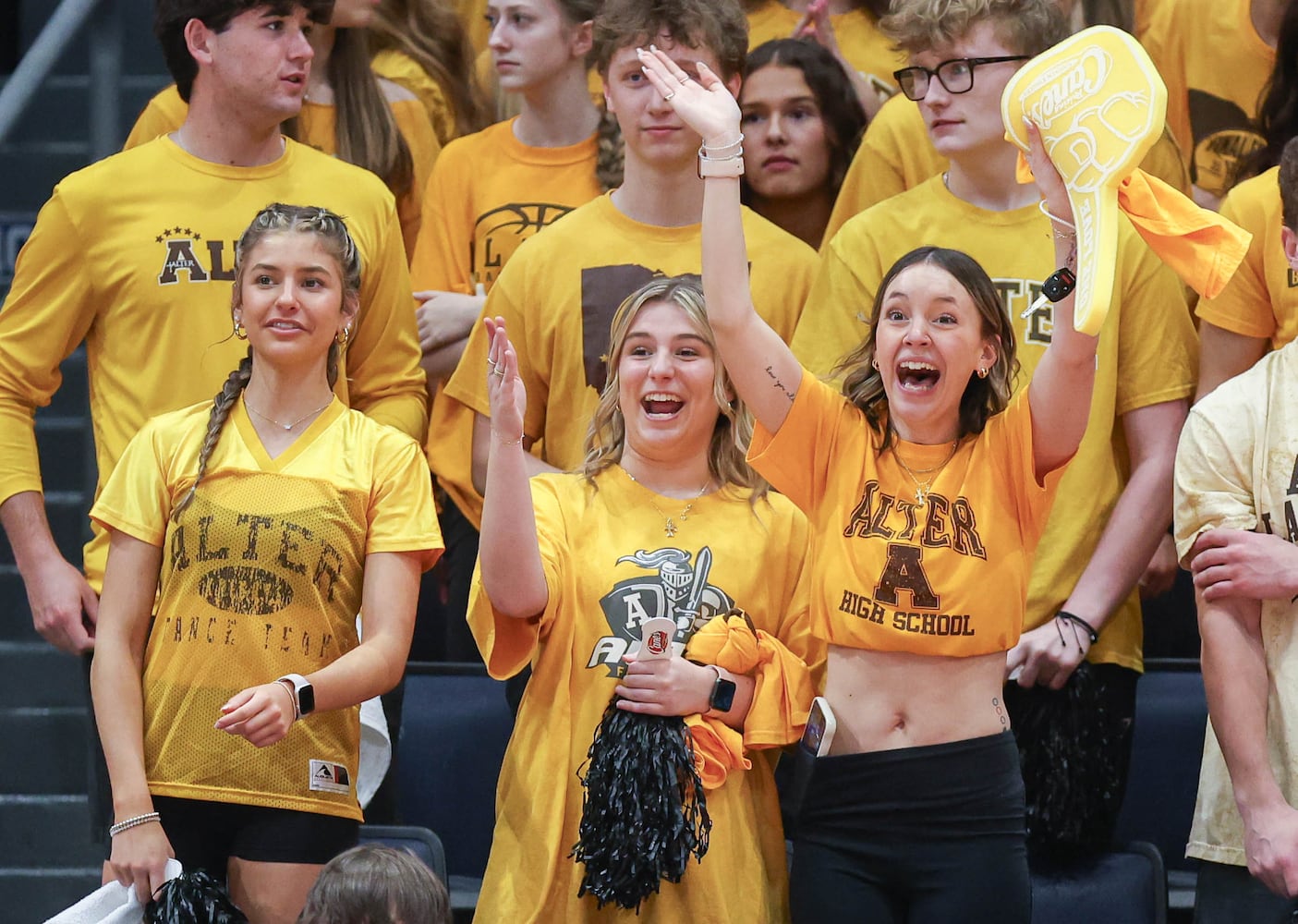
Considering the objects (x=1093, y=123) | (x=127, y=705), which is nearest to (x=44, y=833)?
(x=127, y=705)

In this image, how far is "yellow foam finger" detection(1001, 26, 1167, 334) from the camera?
8.88 feet

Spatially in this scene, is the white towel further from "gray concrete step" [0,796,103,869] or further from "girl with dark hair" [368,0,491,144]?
"girl with dark hair" [368,0,491,144]

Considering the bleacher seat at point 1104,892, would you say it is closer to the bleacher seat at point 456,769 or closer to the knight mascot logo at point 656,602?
the knight mascot logo at point 656,602

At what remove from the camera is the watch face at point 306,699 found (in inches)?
119

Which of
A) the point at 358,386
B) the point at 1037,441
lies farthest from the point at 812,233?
the point at 1037,441

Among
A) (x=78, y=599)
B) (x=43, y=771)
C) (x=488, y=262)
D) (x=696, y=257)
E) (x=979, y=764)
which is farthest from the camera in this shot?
(x=43, y=771)

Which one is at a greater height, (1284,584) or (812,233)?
(812,233)

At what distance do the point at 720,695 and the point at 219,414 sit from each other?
1.04m

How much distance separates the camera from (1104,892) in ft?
12.1

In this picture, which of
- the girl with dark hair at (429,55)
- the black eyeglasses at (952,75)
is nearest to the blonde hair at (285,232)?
the black eyeglasses at (952,75)

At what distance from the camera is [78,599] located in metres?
3.60

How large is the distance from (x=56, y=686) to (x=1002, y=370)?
2.93 metres

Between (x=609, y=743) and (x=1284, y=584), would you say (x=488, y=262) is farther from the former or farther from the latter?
(x=1284, y=584)

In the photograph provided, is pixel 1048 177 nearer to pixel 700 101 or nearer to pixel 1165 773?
pixel 700 101
